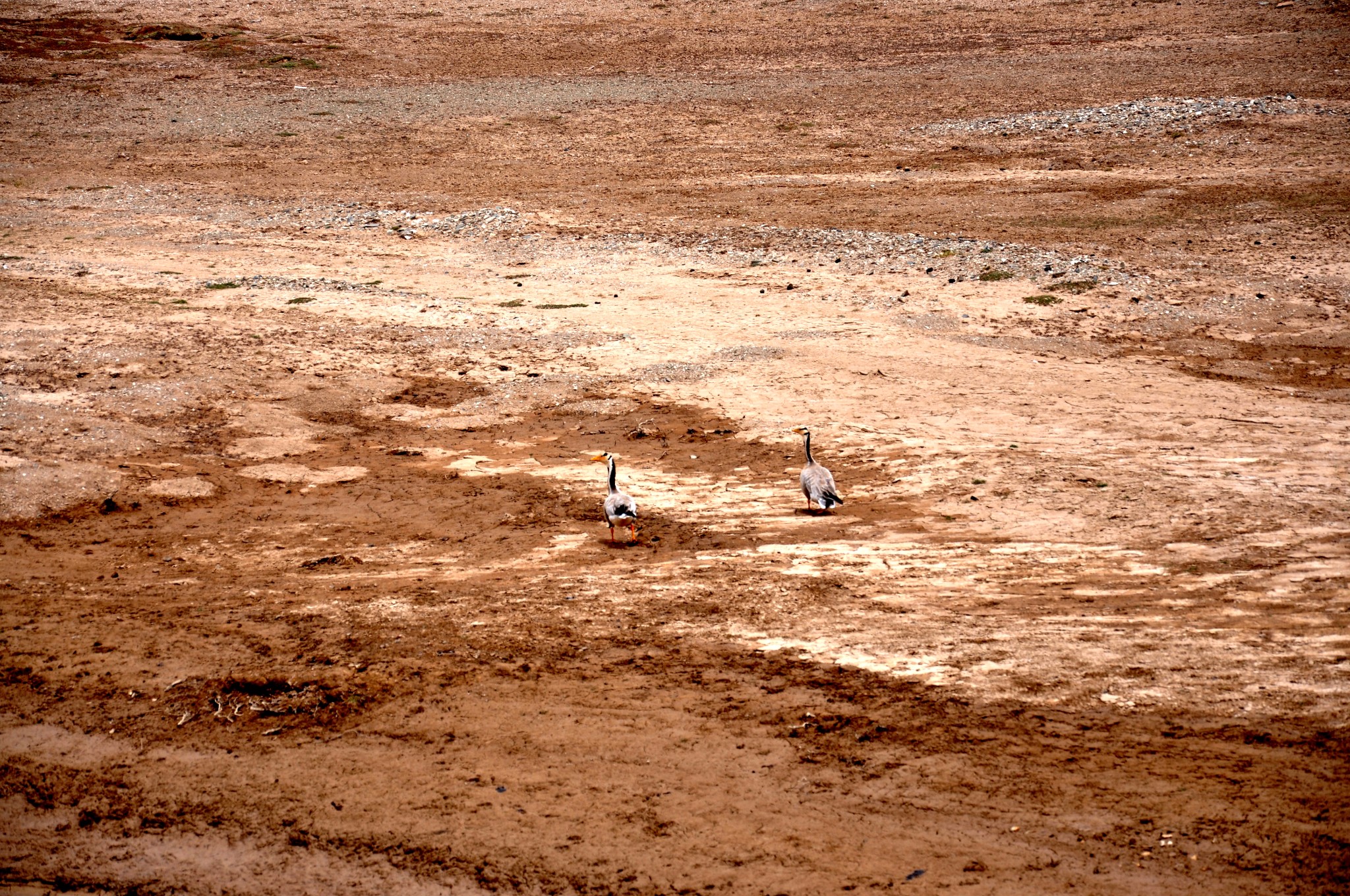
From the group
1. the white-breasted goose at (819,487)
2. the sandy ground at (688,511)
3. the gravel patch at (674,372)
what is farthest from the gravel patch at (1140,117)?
the white-breasted goose at (819,487)

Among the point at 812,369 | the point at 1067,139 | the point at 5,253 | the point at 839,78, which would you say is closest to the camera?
the point at 812,369

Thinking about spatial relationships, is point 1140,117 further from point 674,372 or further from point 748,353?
point 674,372

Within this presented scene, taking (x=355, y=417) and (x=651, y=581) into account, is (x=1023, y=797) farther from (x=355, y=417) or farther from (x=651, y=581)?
(x=355, y=417)

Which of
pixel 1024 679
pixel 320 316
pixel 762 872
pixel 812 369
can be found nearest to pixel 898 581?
pixel 1024 679

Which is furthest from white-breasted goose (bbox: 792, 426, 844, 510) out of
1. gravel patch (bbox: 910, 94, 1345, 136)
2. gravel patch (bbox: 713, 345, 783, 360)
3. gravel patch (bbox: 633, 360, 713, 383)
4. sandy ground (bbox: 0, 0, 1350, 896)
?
gravel patch (bbox: 910, 94, 1345, 136)

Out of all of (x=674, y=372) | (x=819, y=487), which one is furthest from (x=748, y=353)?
(x=819, y=487)

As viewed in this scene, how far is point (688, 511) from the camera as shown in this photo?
439 inches

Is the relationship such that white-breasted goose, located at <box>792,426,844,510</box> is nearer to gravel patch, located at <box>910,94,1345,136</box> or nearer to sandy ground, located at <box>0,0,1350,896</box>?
sandy ground, located at <box>0,0,1350,896</box>

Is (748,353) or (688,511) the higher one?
(748,353)

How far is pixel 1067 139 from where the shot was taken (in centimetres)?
2667

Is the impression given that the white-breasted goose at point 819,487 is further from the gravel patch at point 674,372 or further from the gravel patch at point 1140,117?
the gravel patch at point 1140,117

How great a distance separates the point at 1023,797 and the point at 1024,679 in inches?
45.5

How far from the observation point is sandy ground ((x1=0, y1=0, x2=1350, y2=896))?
6633mm

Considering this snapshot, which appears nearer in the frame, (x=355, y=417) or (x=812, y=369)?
(x=355, y=417)
